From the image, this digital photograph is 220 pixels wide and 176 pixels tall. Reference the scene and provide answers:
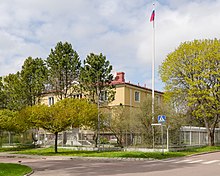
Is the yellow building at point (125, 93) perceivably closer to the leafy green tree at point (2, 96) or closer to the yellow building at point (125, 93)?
the yellow building at point (125, 93)

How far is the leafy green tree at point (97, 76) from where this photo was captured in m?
37.3

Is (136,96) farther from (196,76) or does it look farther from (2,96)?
(2,96)

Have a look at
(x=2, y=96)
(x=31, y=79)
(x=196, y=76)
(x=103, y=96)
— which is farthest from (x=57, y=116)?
(x=2, y=96)

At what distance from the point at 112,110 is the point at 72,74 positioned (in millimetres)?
6921

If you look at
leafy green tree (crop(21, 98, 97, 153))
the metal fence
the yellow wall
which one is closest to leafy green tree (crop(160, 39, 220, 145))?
the metal fence

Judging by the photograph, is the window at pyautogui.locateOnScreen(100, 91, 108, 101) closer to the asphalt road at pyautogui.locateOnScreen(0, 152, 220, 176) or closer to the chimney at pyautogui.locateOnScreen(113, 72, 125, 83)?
the chimney at pyautogui.locateOnScreen(113, 72, 125, 83)

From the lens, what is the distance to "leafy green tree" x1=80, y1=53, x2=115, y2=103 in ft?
122

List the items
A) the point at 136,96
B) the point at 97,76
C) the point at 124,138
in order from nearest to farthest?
the point at 124,138, the point at 97,76, the point at 136,96

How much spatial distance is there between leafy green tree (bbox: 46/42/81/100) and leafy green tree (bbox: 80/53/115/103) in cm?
138

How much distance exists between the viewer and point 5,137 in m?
43.2

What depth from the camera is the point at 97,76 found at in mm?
37188

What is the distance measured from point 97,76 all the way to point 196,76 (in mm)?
10464

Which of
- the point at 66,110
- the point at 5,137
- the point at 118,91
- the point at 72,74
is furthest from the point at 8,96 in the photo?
the point at 66,110

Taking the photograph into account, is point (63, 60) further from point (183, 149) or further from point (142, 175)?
point (142, 175)
